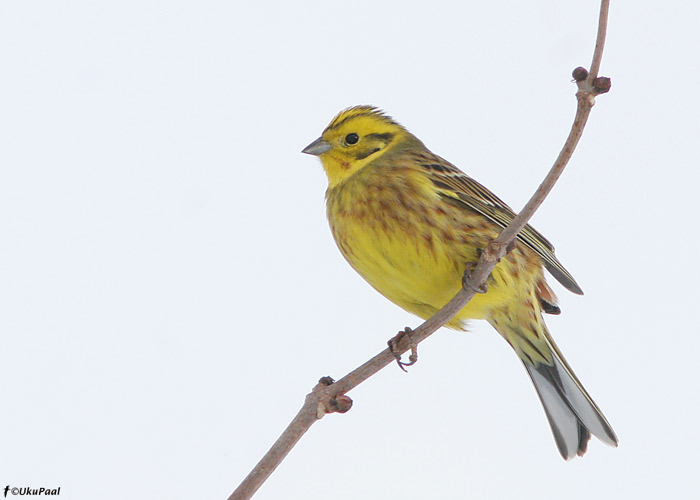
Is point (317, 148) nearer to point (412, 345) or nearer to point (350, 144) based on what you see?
point (350, 144)

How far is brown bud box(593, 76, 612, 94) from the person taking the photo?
2.12 m

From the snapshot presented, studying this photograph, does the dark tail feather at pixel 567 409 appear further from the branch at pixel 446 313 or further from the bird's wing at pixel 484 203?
the branch at pixel 446 313

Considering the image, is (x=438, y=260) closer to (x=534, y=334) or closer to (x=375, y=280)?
(x=375, y=280)

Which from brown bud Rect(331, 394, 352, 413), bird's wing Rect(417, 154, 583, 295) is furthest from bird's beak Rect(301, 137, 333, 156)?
brown bud Rect(331, 394, 352, 413)

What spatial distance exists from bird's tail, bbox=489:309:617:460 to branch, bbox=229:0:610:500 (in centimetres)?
96

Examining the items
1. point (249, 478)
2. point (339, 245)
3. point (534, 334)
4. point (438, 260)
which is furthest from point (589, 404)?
point (249, 478)

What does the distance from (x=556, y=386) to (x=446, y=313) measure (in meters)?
1.32

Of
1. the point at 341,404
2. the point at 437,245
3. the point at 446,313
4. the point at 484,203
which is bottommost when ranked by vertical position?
the point at 341,404

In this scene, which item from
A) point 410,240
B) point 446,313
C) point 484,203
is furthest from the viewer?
point 484,203

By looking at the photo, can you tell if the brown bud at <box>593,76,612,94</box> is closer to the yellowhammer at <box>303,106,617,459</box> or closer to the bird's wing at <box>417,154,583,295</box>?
the yellowhammer at <box>303,106,617,459</box>

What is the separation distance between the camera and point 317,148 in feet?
12.5

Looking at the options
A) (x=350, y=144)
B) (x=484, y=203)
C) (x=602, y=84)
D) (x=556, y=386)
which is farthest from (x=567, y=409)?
(x=602, y=84)

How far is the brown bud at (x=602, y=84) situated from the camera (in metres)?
2.12

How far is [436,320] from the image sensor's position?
278 cm
